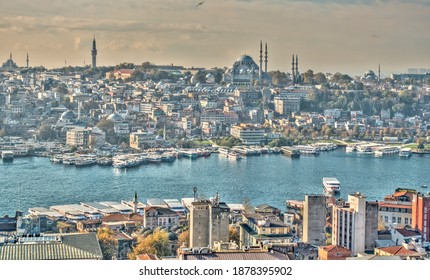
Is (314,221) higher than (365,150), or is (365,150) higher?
(314,221)

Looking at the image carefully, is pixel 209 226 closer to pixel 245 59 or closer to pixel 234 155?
pixel 234 155

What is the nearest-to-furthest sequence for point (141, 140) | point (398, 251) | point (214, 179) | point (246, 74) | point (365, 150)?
point (398, 251)
point (214, 179)
point (365, 150)
point (141, 140)
point (246, 74)

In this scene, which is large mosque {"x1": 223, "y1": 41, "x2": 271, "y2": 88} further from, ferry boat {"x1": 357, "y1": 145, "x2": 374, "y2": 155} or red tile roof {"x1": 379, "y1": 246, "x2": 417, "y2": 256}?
red tile roof {"x1": 379, "y1": 246, "x2": 417, "y2": 256}

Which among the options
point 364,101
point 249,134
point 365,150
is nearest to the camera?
point 365,150

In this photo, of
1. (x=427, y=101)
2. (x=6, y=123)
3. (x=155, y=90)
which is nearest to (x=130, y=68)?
(x=155, y=90)

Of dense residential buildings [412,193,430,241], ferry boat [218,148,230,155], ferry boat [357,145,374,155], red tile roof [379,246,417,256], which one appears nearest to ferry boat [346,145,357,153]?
ferry boat [357,145,374,155]

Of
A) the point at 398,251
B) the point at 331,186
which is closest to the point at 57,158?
the point at 331,186
